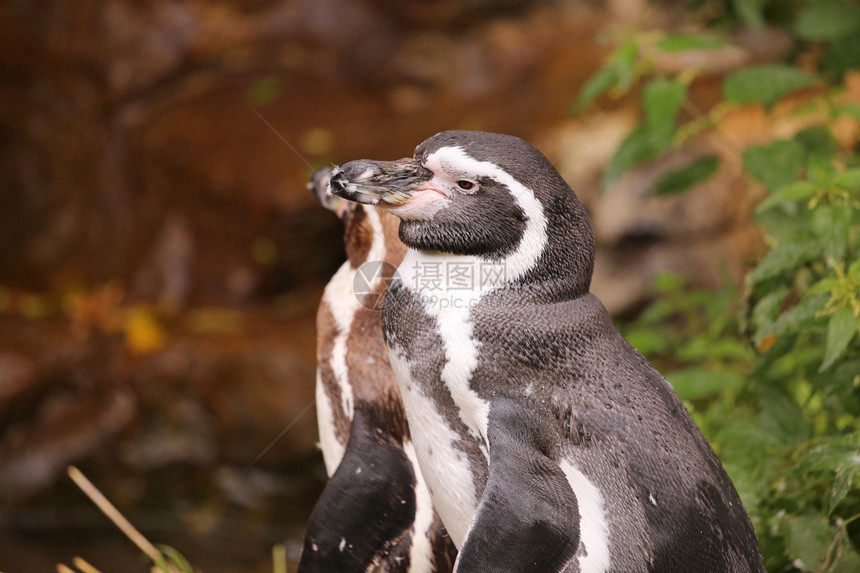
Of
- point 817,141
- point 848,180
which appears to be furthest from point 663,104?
point 848,180

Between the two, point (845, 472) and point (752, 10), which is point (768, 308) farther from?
point (752, 10)

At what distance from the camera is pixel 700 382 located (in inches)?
68.0

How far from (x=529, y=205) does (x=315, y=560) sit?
595 millimetres

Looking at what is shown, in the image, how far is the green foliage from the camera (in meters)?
1.38

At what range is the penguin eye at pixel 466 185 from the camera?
1009 millimetres

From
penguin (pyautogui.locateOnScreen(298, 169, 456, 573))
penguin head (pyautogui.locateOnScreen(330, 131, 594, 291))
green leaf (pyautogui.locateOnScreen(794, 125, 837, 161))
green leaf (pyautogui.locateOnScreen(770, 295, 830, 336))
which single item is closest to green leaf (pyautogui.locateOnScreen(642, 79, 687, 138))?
green leaf (pyautogui.locateOnScreen(794, 125, 837, 161))

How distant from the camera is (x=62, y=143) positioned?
442 cm

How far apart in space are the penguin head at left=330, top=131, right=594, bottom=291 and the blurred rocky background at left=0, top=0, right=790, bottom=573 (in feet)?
6.41

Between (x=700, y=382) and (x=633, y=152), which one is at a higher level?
(x=633, y=152)

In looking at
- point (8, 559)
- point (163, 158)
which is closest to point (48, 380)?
point (8, 559)

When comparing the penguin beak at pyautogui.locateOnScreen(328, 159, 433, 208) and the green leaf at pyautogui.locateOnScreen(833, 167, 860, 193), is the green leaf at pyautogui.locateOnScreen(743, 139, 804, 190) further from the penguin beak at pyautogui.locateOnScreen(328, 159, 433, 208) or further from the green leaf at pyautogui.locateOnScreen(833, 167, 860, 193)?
the penguin beak at pyautogui.locateOnScreen(328, 159, 433, 208)

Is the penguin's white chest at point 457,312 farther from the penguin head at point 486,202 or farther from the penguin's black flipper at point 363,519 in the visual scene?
the penguin's black flipper at point 363,519

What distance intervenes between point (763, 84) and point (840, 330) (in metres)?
0.90

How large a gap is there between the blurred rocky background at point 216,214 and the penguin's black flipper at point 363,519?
75.2 inches
